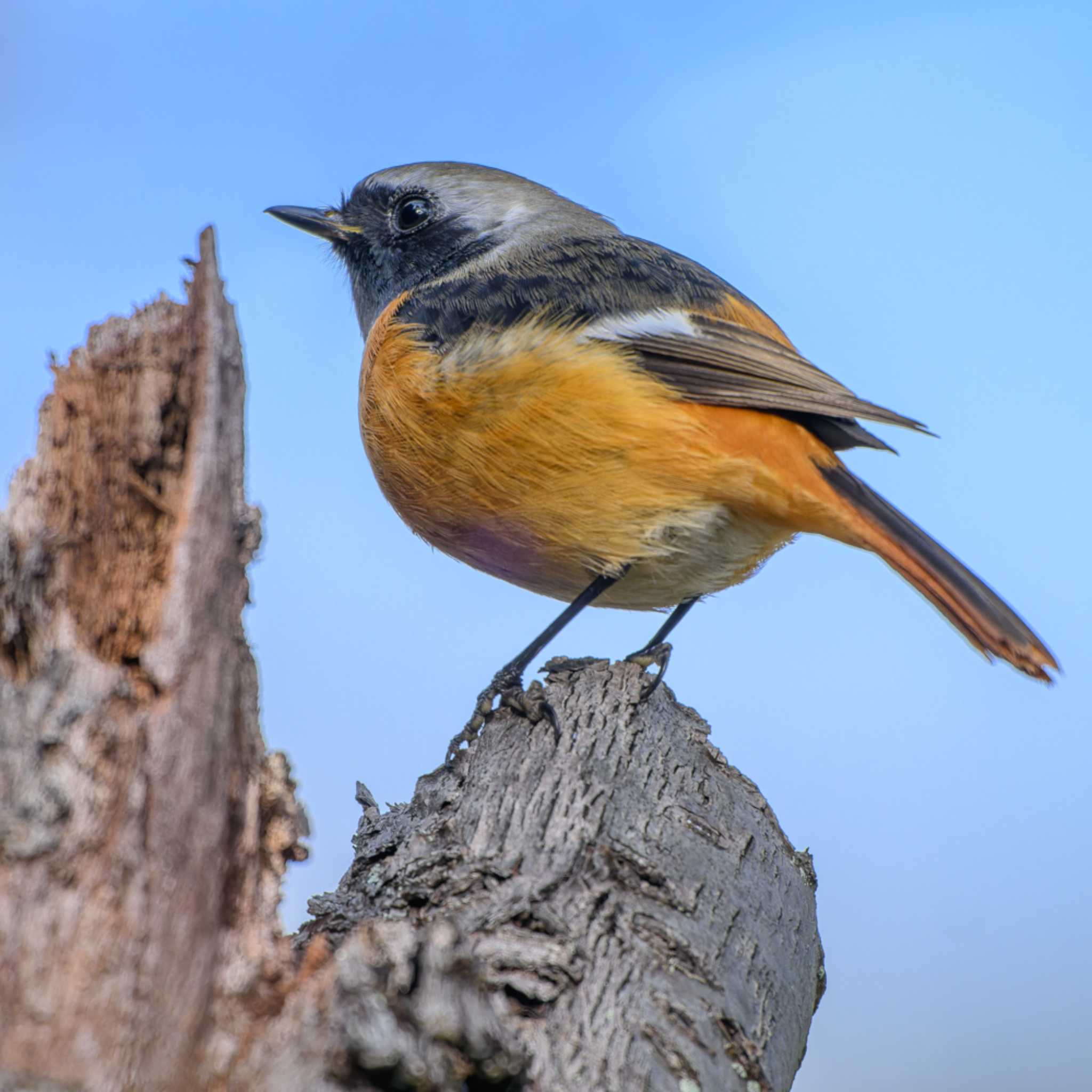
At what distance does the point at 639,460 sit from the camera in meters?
3.74

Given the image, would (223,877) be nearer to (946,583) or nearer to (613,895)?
(613,895)

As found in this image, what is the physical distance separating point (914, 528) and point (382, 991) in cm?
254

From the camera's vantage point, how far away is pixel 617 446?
3.73 m

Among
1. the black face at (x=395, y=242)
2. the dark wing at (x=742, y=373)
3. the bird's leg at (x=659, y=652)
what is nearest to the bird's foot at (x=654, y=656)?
the bird's leg at (x=659, y=652)

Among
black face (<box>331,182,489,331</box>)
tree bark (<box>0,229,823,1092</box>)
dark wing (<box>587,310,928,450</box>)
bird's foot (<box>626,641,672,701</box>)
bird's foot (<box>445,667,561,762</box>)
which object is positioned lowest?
tree bark (<box>0,229,823,1092</box>)

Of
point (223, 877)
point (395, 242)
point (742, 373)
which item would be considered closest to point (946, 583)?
point (742, 373)

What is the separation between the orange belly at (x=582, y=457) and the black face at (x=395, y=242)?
1241 mm

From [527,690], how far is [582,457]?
2.59ft

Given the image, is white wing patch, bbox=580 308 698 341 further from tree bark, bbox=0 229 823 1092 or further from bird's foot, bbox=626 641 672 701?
tree bark, bbox=0 229 823 1092

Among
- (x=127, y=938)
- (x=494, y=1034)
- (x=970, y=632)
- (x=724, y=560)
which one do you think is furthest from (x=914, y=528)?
(x=127, y=938)

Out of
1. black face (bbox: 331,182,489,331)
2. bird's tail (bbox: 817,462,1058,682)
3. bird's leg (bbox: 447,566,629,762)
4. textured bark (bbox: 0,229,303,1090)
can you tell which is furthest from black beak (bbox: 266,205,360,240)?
textured bark (bbox: 0,229,303,1090)

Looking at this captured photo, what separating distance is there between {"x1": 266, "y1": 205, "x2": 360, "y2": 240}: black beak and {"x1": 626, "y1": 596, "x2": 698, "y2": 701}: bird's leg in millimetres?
2325

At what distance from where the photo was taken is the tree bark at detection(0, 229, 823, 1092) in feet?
5.98

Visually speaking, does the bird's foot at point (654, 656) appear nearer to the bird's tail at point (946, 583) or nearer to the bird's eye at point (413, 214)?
the bird's tail at point (946, 583)
